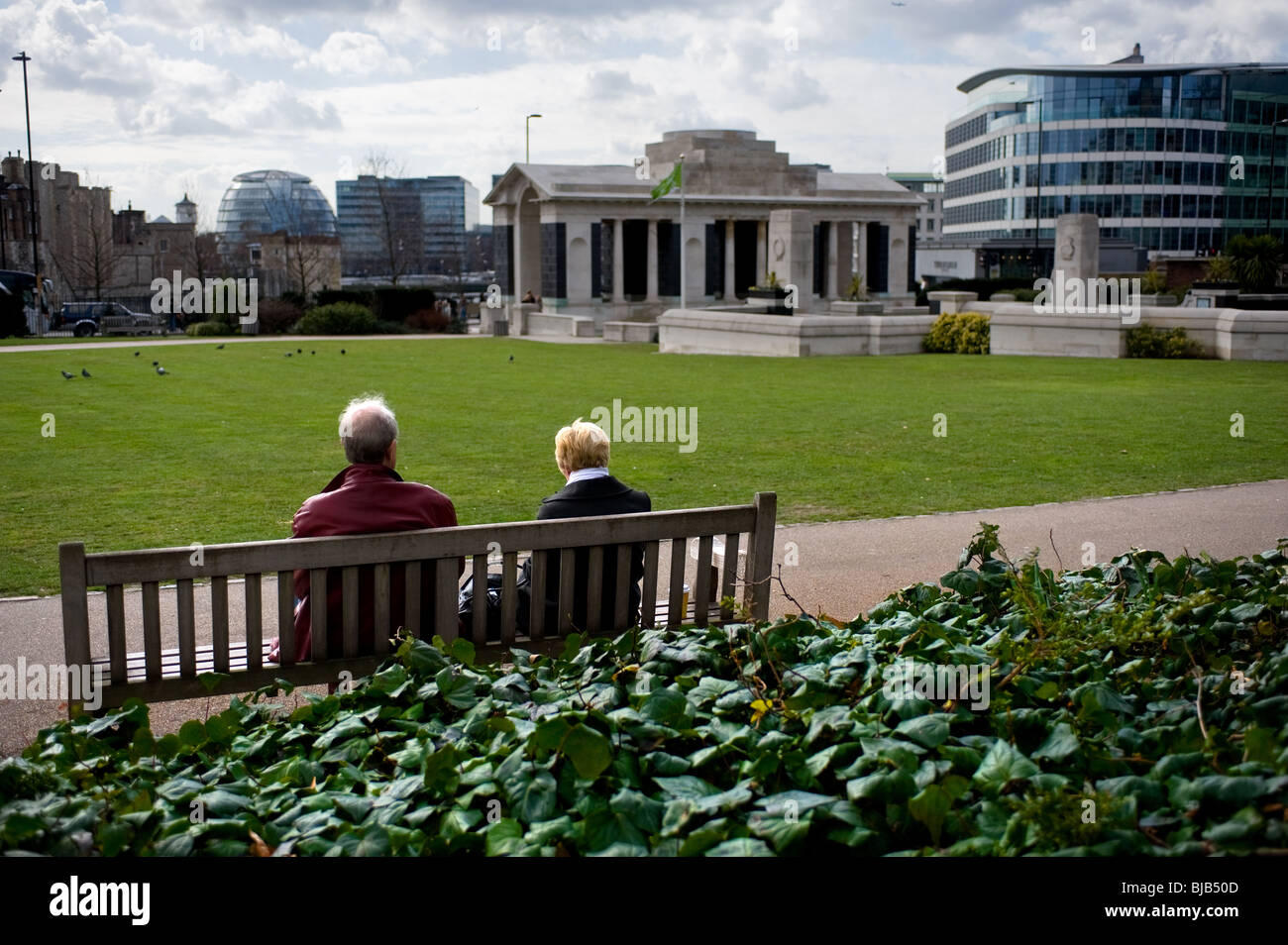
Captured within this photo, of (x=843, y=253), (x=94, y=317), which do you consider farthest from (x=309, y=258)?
(x=843, y=253)

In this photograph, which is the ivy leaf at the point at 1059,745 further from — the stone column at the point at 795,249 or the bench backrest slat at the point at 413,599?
the stone column at the point at 795,249

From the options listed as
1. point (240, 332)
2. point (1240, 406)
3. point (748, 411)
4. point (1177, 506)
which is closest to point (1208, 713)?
point (1177, 506)

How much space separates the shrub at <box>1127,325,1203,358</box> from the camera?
28844mm

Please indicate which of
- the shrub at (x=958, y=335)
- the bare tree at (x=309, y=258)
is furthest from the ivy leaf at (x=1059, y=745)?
the bare tree at (x=309, y=258)

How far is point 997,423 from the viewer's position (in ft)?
56.9

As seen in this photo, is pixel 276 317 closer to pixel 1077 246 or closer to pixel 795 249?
pixel 795 249

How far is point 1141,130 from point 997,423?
4053 inches

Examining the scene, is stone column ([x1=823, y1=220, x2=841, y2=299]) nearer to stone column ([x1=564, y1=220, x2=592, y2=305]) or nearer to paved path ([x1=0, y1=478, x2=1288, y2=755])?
stone column ([x1=564, y1=220, x2=592, y2=305])

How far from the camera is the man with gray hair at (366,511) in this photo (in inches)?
223

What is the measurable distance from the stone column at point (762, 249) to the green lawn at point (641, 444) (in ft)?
95.3

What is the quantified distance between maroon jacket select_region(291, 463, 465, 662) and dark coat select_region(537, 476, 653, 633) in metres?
0.51

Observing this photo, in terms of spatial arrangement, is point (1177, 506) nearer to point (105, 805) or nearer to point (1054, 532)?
point (1054, 532)

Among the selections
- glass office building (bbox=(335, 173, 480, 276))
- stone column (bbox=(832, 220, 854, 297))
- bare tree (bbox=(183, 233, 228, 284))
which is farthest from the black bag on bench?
glass office building (bbox=(335, 173, 480, 276))

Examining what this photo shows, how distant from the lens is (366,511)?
5.97 m
